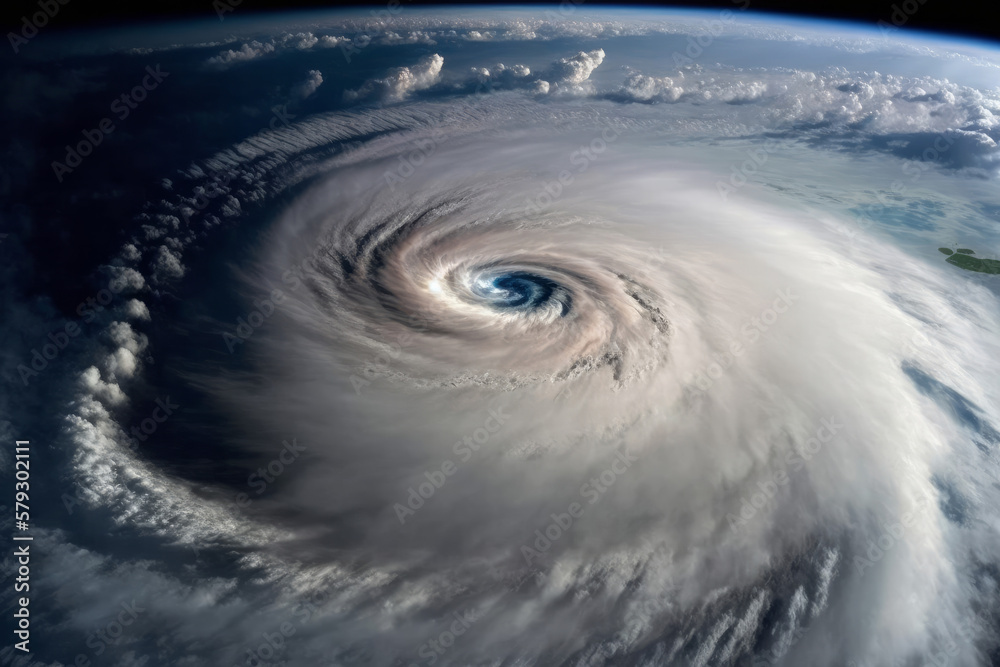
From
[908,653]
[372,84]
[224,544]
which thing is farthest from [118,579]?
[372,84]

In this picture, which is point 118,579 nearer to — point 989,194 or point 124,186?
point 124,186

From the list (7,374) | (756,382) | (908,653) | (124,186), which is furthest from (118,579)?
(124,186)

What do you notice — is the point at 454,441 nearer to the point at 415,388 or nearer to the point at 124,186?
the point at 415,388

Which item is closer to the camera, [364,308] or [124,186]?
[364,308]

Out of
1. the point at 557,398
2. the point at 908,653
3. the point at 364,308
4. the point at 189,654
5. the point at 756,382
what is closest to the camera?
the point at 189,654

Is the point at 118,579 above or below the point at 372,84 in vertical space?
below

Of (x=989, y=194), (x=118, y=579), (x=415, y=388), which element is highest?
(x=118, y=579)

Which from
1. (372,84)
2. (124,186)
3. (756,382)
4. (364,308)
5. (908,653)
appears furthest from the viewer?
(372,84)

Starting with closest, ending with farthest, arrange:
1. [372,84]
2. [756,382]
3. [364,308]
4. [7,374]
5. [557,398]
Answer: [7,374]
[557,398]
[756,382]
[364,308]
[372,84]

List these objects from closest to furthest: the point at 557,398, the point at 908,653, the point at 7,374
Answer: the point at 908,653 → the point at 7,374 → the point at 557,398
